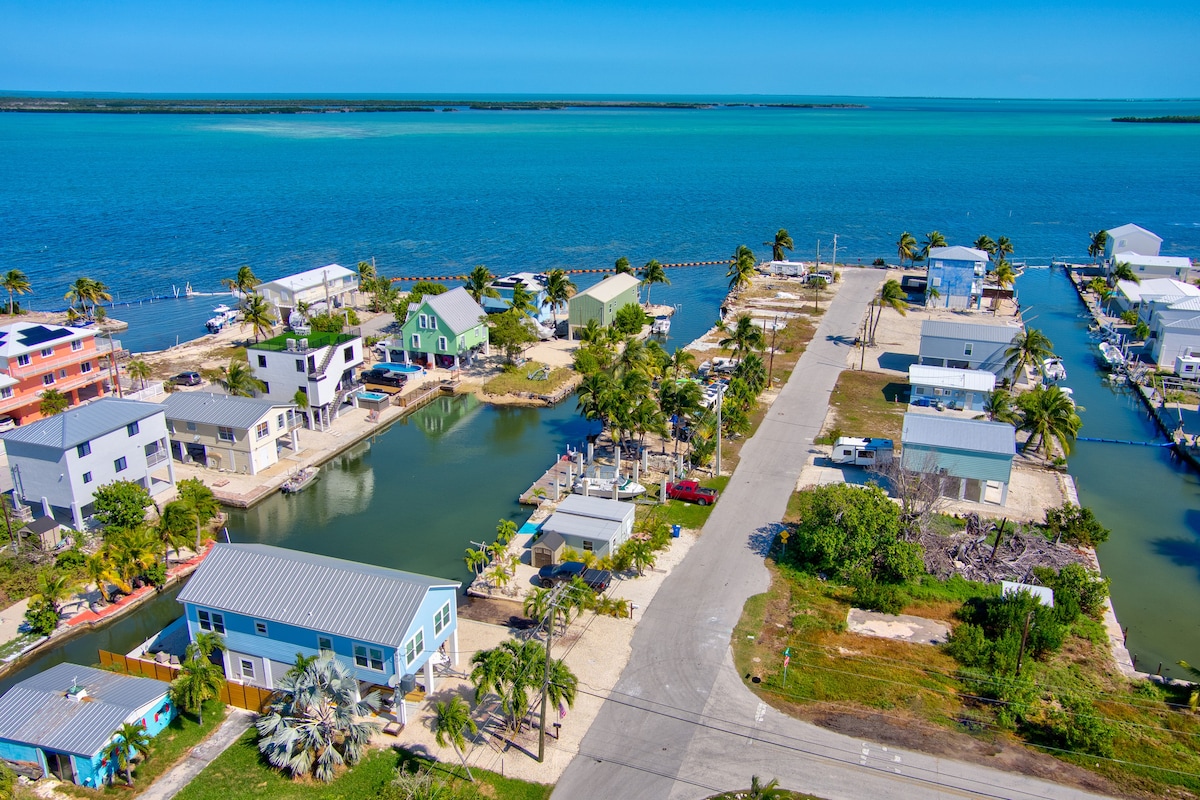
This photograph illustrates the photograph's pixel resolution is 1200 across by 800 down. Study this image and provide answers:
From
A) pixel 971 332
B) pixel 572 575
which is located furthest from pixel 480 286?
pixel 572 575

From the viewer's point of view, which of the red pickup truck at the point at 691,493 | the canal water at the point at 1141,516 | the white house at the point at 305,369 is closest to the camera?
the canal water at the point at 1141,516

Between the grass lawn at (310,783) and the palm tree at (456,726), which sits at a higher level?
the palm tree at (456,726)

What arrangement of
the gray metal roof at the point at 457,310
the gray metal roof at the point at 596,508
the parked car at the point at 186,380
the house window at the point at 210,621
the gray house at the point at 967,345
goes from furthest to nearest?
1. the gray metal roof at the point at 457,310
2. the gray house at the point at 967,345
3. the parked car at the point at 186,380
4. the gray metal roof at the point at 596,508
5. the house window at the point at 210,621

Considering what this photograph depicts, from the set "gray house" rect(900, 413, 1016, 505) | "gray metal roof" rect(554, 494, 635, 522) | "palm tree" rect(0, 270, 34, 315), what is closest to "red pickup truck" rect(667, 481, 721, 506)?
"gray metal roof" rect(554, 494, 635, 522)

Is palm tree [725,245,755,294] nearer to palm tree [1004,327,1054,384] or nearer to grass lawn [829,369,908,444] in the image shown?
grass lawn [829,369,908,444]

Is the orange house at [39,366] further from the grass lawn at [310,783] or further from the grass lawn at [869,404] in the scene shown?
the grass lawn at [869,404]

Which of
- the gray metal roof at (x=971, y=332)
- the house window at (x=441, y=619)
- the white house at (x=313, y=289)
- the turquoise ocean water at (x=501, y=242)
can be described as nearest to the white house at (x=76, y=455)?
the turquoise ocean water at (x=501, y=242)

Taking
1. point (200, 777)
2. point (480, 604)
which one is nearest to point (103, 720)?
point (200, 777)

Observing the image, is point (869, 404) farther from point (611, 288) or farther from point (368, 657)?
point (368, 657)
